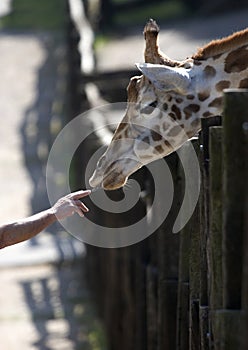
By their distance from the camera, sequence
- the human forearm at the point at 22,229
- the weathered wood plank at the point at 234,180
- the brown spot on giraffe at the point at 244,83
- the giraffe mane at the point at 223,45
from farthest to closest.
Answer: the brown spot on giraffe at the point at 244,83, the giraffe mane at the point at 223,45, the human forearm at the point at 22,229, the weathered wood plank at the point at 234,180

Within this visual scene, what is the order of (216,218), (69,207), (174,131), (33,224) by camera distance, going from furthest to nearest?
(174,131) < (33,224) < (69,207) < (216,218)

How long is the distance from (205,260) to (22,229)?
0.96 m

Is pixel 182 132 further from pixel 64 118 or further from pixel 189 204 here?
pixel 64 118

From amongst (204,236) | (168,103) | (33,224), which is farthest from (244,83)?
(33,224)

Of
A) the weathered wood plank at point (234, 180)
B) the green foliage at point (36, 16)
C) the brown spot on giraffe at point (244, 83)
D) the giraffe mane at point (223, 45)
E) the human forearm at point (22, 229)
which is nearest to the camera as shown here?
the weathered wood plank at point (234, 180)

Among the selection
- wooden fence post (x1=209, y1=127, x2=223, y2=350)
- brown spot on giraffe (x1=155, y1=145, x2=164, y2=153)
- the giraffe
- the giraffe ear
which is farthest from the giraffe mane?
wooden fence post (x1=209, y1=127, x2=223, y2=350)

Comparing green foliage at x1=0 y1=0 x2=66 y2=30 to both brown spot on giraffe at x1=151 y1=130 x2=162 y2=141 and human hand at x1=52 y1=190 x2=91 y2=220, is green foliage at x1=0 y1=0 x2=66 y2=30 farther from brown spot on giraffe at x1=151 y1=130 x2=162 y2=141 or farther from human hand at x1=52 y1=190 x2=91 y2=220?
human hand at x1=52 y1=190 x2=91 y2=220

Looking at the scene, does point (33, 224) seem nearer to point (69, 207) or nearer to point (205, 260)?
point (69, 207)

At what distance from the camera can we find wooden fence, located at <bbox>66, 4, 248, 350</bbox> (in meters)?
4.18

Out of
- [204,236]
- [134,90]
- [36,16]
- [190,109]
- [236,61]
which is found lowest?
[204,236]

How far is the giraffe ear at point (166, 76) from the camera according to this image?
5633mm

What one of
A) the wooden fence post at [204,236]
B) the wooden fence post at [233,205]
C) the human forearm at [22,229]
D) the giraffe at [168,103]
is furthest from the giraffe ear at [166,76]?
the wooden fence post at [233,205]

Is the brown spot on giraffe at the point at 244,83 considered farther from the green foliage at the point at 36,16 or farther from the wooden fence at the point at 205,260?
the green foliage at the point at 36,16

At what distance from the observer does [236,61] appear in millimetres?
5875
